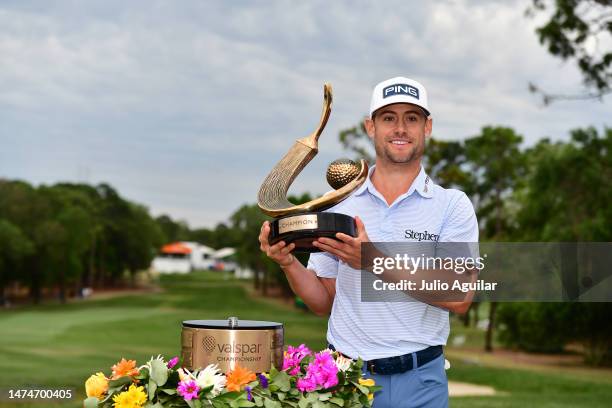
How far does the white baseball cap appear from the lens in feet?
12.0

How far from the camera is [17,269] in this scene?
60500 millimetres

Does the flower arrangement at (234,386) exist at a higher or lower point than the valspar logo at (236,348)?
lower

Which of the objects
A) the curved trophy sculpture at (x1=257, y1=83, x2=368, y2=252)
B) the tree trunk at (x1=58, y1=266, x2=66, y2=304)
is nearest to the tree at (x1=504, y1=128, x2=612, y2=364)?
the curved trophy sculpture at (x1=257, y1=83, x2=368, y2=252)

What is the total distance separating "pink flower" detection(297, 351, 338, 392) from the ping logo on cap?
128 cm

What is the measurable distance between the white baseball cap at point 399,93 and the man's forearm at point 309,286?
86 centimetres

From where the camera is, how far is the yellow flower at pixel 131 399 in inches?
124

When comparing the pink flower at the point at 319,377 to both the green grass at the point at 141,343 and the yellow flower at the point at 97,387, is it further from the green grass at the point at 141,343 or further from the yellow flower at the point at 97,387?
the green grass at the point at 141,343

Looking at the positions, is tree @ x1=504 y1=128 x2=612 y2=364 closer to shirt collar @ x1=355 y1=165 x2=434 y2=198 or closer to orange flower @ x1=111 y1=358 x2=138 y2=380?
shirt collar @ x1=355 y1=165 x2=434 y2=198

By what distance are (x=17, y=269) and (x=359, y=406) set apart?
61.6m

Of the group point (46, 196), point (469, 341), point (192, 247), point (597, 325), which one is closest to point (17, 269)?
point (46, 196)

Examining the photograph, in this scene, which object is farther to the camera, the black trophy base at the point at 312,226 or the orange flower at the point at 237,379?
the black trophy base at the point at 312,226

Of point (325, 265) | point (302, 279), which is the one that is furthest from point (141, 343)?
point (302, 279)

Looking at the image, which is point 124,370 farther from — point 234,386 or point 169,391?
point 234,386

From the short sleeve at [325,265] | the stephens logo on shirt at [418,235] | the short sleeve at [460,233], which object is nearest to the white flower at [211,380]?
the short sleeve at [325,265]
